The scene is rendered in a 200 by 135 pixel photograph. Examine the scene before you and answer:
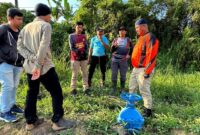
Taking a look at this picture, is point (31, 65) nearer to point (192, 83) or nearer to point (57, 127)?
point (57, 127)

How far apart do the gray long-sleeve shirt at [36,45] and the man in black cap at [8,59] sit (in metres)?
0.63

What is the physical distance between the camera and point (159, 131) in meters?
5.29

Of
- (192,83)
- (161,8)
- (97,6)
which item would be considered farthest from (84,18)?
(192,83)

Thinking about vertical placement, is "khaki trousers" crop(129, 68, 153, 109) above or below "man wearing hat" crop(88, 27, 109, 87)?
below

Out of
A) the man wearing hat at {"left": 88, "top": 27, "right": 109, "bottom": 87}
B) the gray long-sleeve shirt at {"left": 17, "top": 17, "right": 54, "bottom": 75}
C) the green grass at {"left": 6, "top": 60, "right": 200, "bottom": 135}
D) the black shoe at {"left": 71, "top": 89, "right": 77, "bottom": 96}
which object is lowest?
the green grass at {"left": 6, "top": 60, "right": 200, "bottom": 135}

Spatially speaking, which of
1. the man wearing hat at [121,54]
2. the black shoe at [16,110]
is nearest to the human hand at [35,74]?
the black shoe at [16,110]

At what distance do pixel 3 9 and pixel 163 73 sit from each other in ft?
32.6

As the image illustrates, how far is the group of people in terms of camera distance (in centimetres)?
492

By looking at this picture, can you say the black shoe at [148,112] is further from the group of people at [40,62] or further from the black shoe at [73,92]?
the black shoe at [73,92]

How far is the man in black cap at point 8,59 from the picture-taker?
5.63 metres

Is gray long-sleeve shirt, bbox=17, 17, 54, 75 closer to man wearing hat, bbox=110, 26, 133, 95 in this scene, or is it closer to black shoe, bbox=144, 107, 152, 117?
black shoe, bbox=144, 107, 152, 117

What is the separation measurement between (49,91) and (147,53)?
5.53 ft

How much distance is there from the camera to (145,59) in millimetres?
5668

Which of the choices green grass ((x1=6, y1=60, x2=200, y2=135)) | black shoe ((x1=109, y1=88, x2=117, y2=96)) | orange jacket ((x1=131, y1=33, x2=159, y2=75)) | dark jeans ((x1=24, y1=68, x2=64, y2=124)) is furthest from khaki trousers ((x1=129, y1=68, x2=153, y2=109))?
black shoe ((x1=109, y1=88, x2=117, y2=96))
